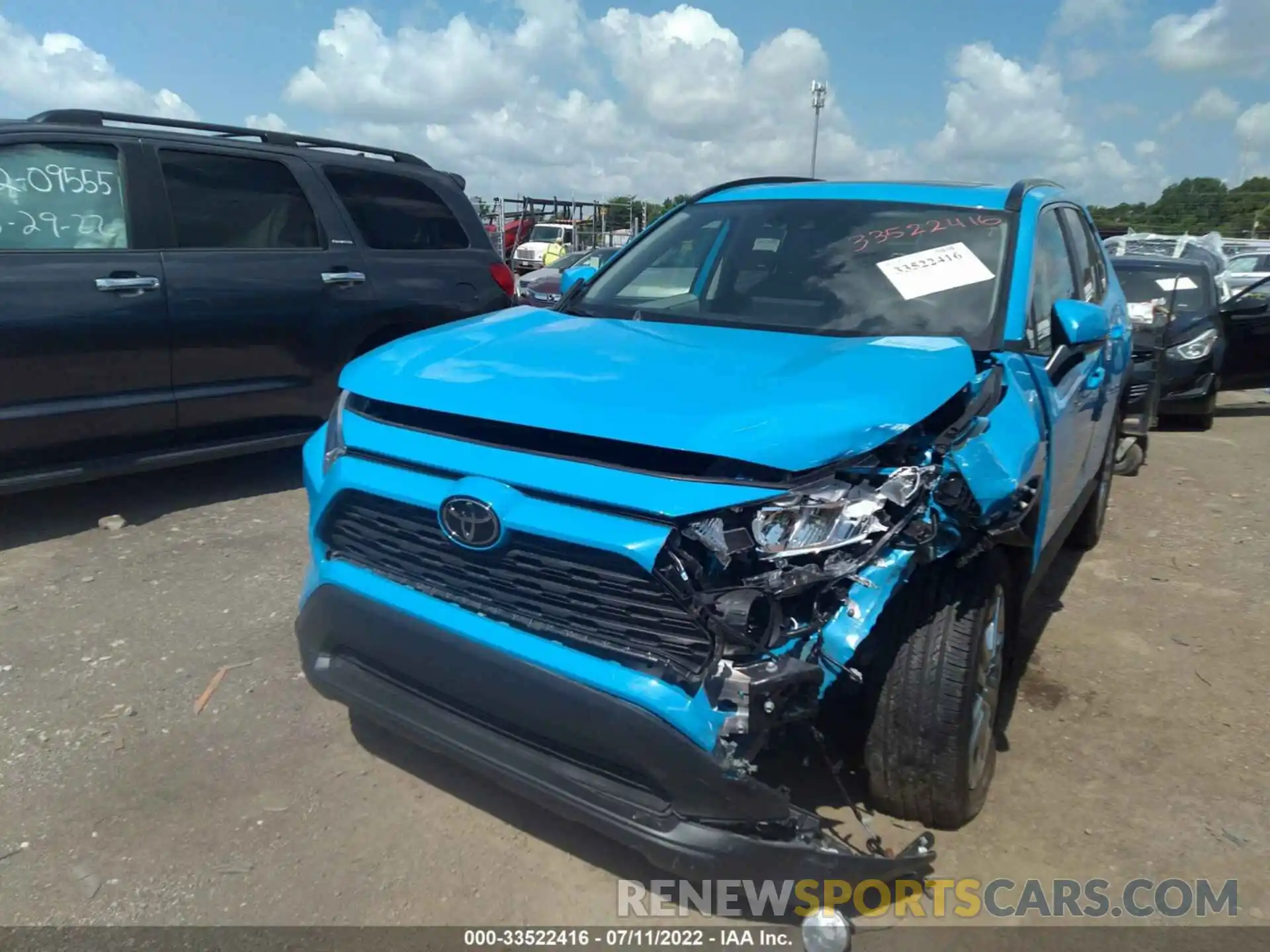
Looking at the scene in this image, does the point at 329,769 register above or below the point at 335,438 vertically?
below

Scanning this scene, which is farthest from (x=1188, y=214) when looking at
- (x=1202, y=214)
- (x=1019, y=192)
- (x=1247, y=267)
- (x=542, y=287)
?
(x=1019, y=192)

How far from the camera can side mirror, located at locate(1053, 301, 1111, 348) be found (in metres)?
Result: 3.01

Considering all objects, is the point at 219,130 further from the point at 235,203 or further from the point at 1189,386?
the point at 1189,386

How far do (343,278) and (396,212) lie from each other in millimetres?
765

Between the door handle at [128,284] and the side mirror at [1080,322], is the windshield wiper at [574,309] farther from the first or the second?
the door handle at [128,284]

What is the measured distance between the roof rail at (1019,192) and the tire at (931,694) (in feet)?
5.13

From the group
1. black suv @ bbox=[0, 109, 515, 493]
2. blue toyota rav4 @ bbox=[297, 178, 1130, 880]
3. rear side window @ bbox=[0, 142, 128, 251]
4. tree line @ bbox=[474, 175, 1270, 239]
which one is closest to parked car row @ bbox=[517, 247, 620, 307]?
black suv @ bbox=[0, 109, 515, 493]

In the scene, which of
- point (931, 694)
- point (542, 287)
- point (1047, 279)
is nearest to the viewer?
point (931, 694)

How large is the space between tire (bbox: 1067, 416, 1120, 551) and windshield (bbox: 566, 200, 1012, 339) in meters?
2.05

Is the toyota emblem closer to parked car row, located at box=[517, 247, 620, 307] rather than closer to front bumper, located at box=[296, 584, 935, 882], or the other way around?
front bumper, located at box=[296, 584, 935, 882]

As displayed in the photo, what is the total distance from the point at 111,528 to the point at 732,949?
3925mm

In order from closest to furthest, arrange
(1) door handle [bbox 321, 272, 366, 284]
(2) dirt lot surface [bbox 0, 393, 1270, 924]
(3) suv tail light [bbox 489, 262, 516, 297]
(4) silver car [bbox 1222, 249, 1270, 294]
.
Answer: (2) dirt lot surface [bbox 0, 393, 1270, 924], (1) door handle [bbox 321, 272, 366, 284], (3) suv tail light [bbox 489, 262, 516, 297], (4) silver car [bbox 1222, 249, 1270, 294]

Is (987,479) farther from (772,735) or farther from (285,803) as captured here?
(285,803)

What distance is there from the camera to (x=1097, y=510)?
16.4 ft
